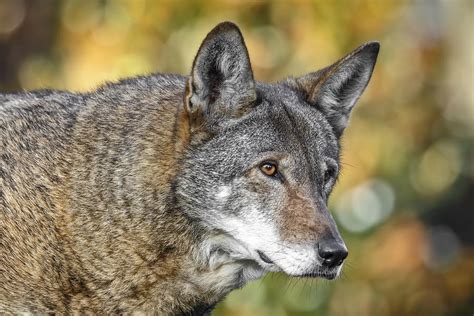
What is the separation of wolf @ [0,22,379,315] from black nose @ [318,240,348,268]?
0.15 feet

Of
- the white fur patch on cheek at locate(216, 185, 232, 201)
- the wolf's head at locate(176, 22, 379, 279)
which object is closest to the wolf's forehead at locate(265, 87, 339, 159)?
the wolf's head at locate(176, 22, 379, 279)

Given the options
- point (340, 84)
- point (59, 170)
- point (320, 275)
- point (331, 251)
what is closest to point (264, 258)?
point (320, 275)

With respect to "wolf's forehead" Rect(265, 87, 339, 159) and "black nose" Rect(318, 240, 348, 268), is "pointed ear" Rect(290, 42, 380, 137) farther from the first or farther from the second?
"black nose" Rect(318, 240, 348, 268)

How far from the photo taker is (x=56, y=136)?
754 cm

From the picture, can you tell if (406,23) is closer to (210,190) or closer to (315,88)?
(315,88)

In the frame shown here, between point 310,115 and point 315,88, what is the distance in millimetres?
318

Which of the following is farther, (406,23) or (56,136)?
(406,23)

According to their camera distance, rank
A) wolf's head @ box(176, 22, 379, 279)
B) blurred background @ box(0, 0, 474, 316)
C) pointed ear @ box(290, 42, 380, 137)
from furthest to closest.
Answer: blurred background @ box(0, 0, 474, 316)
pointed ear @ box(290, 42, 380, 137)
wolf's head @ box(176, 22, 379, 279)

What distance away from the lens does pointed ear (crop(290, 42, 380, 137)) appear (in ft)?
25.8

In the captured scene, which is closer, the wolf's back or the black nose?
the black nose

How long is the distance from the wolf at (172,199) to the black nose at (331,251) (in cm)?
5

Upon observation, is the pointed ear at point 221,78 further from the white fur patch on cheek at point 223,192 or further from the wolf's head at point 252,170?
the white fur patch on cheek at point 223,192

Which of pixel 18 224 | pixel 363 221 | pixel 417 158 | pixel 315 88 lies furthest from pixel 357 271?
pixel 18 224

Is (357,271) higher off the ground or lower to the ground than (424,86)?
lower
